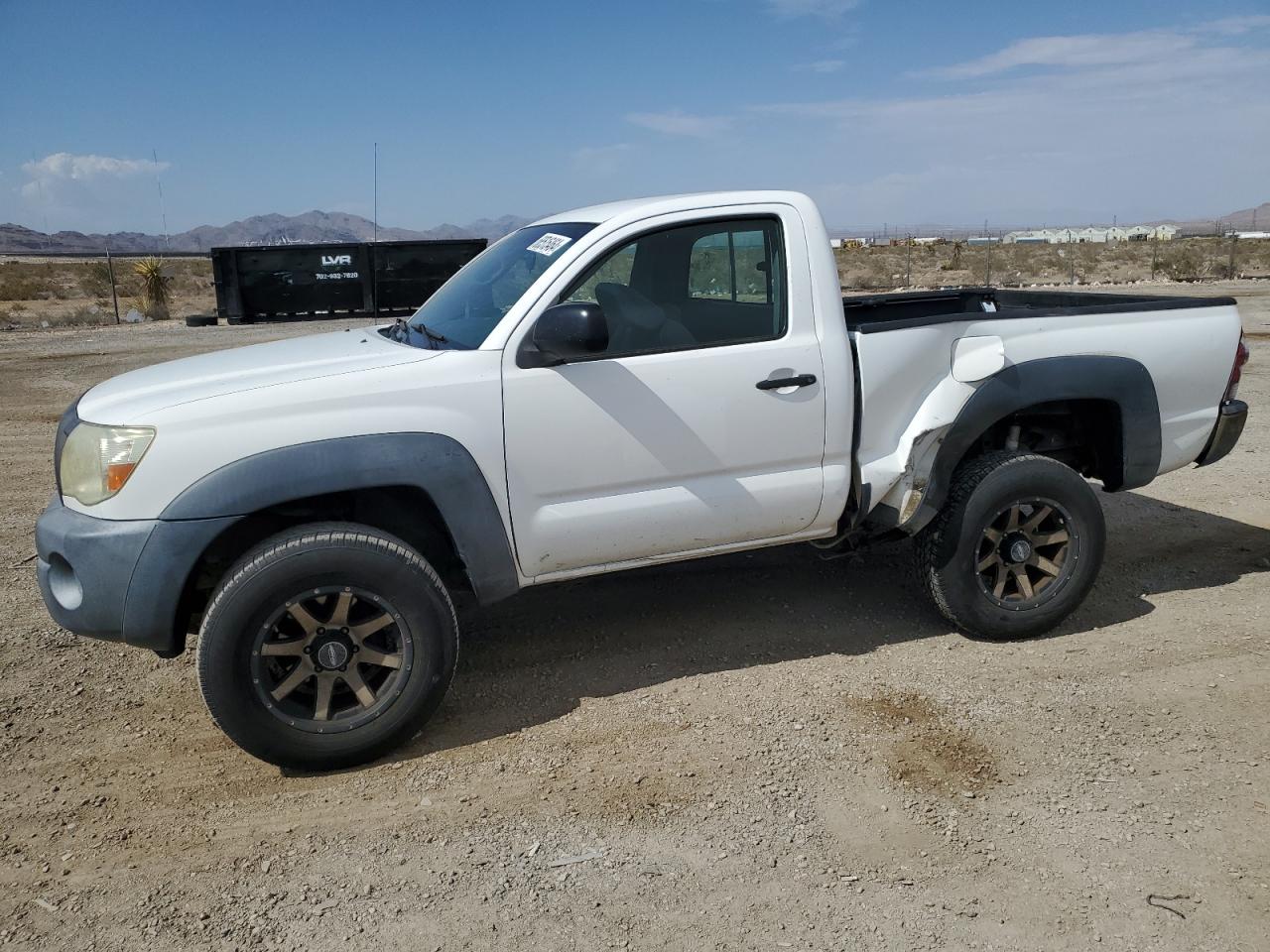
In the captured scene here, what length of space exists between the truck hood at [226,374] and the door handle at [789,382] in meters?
1.28

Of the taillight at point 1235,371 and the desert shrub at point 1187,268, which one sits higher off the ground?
the desert shrub at point 1187,268

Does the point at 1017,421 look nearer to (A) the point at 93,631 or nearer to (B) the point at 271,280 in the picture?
(A) the point at 93,631

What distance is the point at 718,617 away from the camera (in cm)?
512

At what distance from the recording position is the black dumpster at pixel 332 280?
70.6ft

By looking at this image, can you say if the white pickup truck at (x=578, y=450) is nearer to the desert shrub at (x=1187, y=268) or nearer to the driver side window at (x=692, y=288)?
the driver side window at (x=692, y=288)

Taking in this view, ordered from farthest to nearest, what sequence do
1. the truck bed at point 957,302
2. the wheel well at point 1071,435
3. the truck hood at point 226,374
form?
the truck bed at point 957,302 → the wheel well at point 1071,435 → the truck hood at point 226,374

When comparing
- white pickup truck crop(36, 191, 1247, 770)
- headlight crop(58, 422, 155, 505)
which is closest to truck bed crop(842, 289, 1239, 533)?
white pickup truck crop(36, 191, 1247, 770)

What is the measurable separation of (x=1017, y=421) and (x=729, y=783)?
7.61 ft

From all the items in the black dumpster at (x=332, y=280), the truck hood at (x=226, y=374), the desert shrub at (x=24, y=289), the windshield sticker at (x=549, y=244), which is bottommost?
the truck hood at (x=226, y=374)

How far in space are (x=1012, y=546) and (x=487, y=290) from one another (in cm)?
257

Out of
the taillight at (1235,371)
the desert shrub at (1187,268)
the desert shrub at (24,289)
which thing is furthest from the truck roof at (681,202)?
the desert shrub at (24,289)

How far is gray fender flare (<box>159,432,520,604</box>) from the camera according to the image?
11.7 ft

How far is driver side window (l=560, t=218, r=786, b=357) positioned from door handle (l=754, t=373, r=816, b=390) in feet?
0.63

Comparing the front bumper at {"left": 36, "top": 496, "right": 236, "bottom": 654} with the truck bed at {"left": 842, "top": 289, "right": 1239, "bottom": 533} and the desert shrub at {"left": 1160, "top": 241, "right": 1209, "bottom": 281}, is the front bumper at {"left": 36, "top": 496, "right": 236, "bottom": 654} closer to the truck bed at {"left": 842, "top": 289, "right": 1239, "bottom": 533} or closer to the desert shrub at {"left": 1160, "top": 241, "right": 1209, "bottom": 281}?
the truck bed at {"left": 842, "top": 289, "right": 1239, "bottom": 533}
